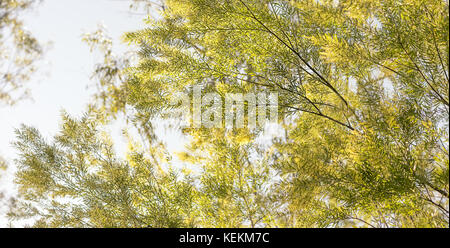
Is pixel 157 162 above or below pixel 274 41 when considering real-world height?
below

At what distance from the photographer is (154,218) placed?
1.47 meters

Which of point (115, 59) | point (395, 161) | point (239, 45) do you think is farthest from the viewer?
point (115, 59)

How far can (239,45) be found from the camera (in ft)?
4.55

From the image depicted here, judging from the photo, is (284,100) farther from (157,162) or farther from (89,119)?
→ (89,119)

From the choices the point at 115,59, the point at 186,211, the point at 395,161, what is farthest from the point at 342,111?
the point at 115,59

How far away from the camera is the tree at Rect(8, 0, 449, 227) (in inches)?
39.7

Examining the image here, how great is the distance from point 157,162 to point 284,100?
925 millimetres

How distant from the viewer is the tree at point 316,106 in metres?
1.01

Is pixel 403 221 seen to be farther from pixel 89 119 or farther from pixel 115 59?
pixel 115 59

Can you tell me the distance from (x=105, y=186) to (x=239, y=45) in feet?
3.07

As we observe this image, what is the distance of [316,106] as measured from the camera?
1343 millimetres

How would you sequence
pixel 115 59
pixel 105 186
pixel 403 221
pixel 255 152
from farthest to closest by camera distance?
1. pixel 115 59
2. pixel 255 152
3. pixel 105 186
4. pixel 403 221

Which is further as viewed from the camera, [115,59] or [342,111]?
[115,59]
